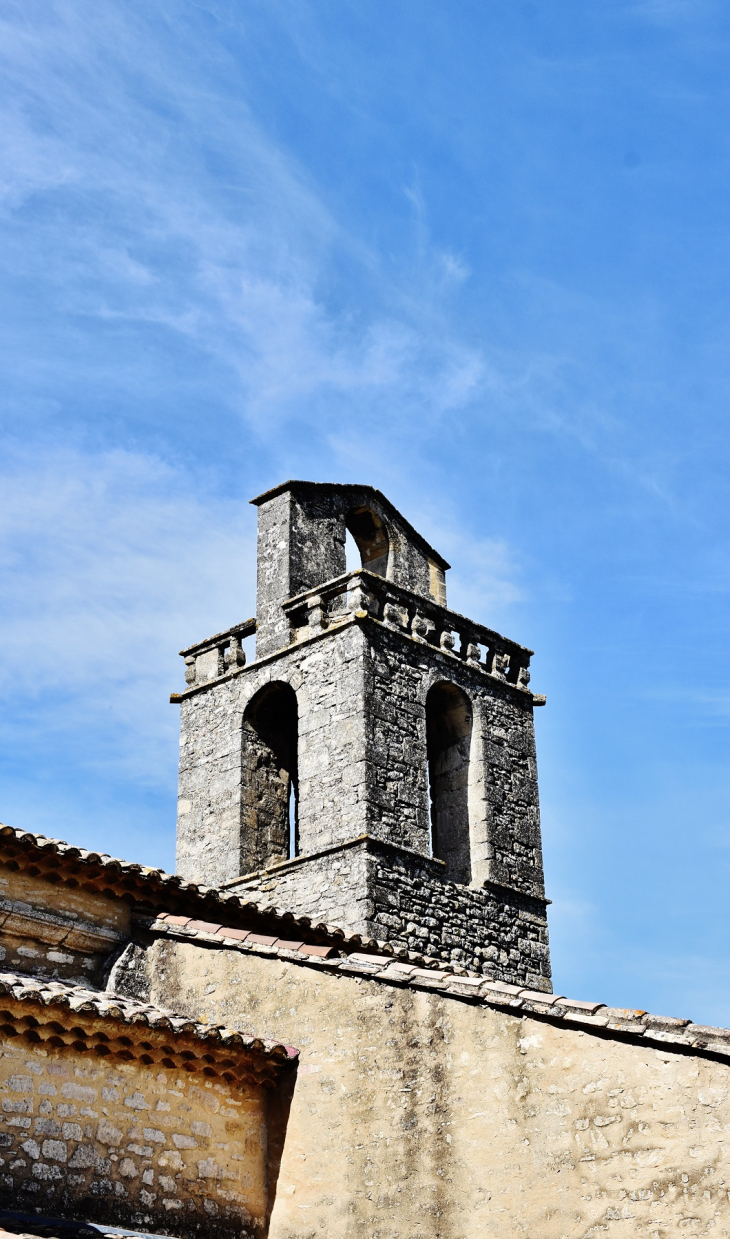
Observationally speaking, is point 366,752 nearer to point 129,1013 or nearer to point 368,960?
point 368,960

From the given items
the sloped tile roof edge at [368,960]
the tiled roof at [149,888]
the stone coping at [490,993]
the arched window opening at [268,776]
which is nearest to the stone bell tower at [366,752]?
the arched window opening at [268,776]

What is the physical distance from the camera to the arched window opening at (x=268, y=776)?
1511cm

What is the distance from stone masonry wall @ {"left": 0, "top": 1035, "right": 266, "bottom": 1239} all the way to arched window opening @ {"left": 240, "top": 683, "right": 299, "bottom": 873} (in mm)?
5934

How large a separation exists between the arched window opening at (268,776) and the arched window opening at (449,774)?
1.54m

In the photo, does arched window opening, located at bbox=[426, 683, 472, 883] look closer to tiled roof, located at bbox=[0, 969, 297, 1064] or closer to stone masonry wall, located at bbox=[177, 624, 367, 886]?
stone masonry wall, located at bbox=[177, 624, 367, 886]

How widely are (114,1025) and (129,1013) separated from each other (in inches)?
4.6

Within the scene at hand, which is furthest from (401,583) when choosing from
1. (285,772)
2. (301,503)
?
(285,772)

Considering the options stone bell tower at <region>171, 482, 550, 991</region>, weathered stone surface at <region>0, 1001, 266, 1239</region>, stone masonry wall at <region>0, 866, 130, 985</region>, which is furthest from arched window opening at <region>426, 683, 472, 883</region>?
weathered stone surface at <region>0, 1001, 266, 1239</region>

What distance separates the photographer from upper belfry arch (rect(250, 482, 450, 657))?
16078mm

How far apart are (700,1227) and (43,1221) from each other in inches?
136

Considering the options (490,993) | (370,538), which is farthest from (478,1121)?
(370,538)

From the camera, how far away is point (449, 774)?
52.3 ft

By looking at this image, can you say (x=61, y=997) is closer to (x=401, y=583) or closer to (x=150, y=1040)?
(x=150, y=1040)

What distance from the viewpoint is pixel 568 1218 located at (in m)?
7.83
